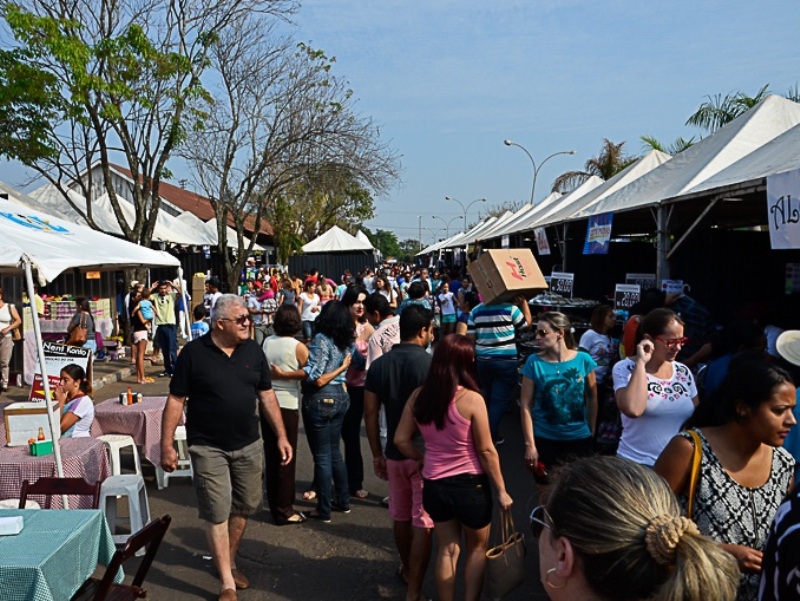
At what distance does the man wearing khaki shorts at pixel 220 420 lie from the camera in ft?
14.1

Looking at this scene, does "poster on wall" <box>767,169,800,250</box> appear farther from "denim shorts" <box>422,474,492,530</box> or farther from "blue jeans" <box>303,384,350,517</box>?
"blue jeans" <box>303,384,350,517</box>

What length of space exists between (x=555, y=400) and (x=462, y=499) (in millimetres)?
1068

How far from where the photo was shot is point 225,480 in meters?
4.34

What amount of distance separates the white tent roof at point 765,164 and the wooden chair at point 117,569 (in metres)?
5.44

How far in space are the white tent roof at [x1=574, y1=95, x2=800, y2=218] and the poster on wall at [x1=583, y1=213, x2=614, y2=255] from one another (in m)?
0.16

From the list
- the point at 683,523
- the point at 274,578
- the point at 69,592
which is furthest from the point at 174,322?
the point at 683,523

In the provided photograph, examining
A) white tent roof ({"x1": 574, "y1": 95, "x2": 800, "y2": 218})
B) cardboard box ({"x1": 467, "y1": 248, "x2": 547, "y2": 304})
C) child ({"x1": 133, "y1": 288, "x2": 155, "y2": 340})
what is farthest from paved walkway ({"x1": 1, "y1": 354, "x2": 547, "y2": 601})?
child ({"x1": 133, "y1": 288, "x2": 155, "y2": 340})

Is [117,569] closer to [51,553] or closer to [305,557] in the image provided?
[51,553]

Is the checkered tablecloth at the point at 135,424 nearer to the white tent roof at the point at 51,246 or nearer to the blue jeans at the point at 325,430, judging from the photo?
the white tent roof at the point at 51,246

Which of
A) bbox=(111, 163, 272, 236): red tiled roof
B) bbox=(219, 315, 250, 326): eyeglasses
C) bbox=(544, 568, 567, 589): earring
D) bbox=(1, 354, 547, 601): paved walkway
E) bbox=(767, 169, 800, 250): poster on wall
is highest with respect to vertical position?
bbox=(111, 163, 272, 236): red tiled roof

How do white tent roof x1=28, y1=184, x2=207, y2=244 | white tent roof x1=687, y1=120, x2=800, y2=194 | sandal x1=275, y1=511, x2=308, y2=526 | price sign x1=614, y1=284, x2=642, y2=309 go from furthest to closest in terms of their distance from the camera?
white tent roof x1=28, y1=184, x2=207, y2=244 → price sign x1=614, y1=284, x2=642, y2=309 → white tent roof x1=687, y1=120, x2=800, y2=194 → sandal x1=275, y1=511, x2=308, y2=526

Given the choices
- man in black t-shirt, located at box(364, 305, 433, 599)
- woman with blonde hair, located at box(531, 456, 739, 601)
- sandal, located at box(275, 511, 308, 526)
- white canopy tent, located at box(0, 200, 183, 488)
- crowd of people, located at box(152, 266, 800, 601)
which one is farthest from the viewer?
sandal, located at box(275, 511, 308, 526)

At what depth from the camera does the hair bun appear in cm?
145

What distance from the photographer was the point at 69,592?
138 inches
